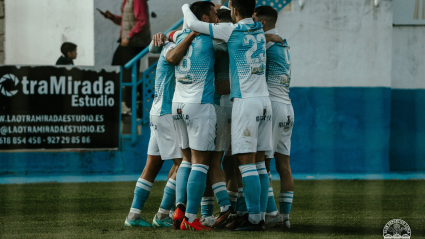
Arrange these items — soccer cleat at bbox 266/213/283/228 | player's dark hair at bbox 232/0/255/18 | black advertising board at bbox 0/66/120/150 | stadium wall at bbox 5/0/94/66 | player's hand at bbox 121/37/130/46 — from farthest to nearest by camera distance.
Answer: stadium wall at bbox 5/0/94/66
player's hand at bbox 121/37/130/46
black advertising board at bbox 0/66/120/150
soccer cleat at bbox 266/213/283/228
player's dark hair at bbox 232/0/255/18

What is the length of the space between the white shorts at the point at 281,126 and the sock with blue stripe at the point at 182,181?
0.78 meters

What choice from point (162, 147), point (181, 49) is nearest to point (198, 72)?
point (181, 49)

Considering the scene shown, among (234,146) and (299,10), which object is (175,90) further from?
(299,10)

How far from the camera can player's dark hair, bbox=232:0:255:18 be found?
18.3 feet

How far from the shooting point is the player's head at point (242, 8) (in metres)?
5.58

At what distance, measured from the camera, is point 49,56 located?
13.3 metres

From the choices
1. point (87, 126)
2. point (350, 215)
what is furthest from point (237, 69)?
point (87, 126)

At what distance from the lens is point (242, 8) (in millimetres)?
5602

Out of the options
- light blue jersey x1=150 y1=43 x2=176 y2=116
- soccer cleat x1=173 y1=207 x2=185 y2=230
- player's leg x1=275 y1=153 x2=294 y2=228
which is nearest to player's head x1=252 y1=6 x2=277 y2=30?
light blue jersey x1=150 y1=43 x2=176 y2=116

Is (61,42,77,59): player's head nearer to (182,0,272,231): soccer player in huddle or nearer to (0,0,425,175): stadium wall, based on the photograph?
(0,0,425,175): stadium wall

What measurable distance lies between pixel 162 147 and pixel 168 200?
0.51 meters

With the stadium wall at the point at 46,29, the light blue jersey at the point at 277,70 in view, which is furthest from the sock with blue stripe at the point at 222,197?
the stadium wall at the point at 46,29

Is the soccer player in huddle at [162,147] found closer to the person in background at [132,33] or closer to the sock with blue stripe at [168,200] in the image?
the sock with blue stripe at [168,200]

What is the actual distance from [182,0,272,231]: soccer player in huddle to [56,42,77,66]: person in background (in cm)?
673
